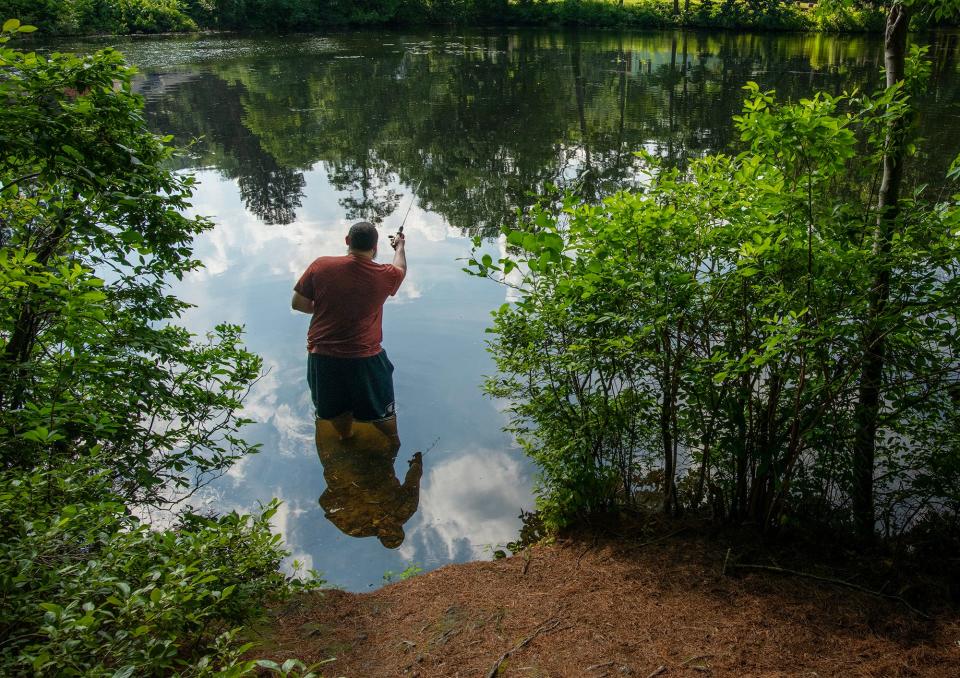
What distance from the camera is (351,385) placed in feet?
20.0

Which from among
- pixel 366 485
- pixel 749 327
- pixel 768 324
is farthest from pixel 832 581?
pixel 366 485

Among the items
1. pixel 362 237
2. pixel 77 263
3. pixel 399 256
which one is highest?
pixel 399 256

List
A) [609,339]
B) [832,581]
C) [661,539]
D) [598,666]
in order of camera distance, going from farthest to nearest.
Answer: [661,539] → [609,339] → [832,581] → [598,666]

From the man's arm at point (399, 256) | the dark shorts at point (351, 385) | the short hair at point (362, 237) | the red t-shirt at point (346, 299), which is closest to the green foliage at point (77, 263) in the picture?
the red t-shirt at point (346, 299)

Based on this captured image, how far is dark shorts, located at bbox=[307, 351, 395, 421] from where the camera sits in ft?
19.7

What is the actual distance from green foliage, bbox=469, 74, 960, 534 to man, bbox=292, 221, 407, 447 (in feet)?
5.89

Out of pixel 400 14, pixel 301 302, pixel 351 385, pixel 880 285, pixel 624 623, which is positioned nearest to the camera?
pixel 880 285

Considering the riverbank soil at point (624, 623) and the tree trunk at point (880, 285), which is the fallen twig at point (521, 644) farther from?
the tree trunk at point (880, 285)

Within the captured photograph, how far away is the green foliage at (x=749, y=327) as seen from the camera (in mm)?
3148

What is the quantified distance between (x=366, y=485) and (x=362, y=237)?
2.14 metres

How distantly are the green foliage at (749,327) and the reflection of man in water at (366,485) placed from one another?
57.9 inches

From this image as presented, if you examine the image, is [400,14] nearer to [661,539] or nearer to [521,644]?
[661,539]

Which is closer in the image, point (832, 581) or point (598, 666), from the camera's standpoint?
point (598, 666)

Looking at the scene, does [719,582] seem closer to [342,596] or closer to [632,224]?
[632,224]
